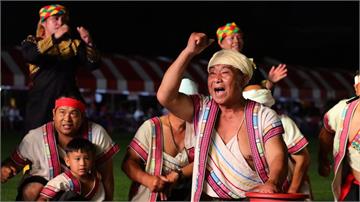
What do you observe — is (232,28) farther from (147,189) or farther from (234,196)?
(234,196)

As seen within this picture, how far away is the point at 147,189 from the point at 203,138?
1115 millimetres

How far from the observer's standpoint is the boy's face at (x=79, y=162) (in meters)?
6.34

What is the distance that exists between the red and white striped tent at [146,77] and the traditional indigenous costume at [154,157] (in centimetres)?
1736

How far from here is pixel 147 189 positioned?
6469mm

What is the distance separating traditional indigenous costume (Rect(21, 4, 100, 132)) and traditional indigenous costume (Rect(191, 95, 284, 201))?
1.83m

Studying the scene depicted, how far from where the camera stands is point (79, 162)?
21.0ft

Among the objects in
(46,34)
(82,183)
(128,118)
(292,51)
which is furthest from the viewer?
(292,51)

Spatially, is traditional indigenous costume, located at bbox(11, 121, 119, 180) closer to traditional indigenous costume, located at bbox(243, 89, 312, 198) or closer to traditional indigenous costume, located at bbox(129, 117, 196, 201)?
traditional indigenous costume, located at bbox(129, 117, 196, 201)

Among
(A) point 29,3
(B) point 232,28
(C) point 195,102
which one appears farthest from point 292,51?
(C) point 195,102

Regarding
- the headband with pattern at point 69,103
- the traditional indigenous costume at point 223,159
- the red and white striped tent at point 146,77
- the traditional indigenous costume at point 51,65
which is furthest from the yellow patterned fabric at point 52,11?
the red and white striped tent at point 146,77

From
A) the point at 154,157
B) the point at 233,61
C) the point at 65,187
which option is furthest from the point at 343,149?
the point at 65,187

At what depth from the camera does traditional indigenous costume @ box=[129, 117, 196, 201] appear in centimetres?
645

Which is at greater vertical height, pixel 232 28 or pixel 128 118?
pixel 232 28

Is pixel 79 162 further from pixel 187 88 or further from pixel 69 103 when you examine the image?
pixel 187 88
